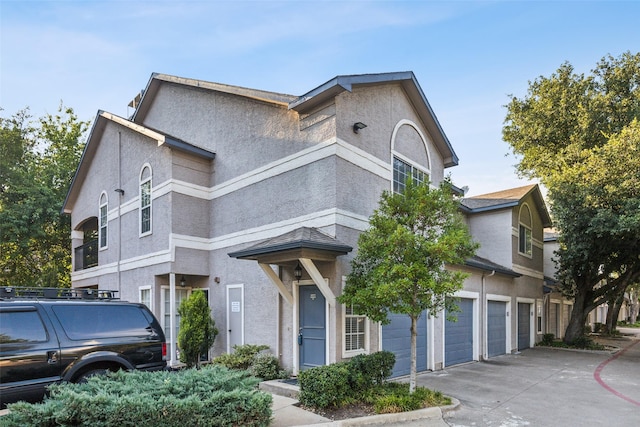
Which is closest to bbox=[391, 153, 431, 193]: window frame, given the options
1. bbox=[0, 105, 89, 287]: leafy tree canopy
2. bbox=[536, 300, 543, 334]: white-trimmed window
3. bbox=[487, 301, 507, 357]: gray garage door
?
bbox=[487, 301, 507, 357]: gray garage door

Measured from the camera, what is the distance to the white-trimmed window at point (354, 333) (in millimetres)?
9445

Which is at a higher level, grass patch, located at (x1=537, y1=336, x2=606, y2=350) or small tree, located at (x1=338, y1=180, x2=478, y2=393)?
small tree, located at (x1=338, y1=180, x2=478, y2=393)

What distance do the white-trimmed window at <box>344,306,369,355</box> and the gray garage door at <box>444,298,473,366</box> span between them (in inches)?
167

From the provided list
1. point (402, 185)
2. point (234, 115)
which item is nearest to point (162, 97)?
point (234, 115)

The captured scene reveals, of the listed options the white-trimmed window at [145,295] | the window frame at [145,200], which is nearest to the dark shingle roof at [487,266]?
the white-trimmed window at [145,295]

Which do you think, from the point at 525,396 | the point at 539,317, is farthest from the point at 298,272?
the point at 539,317

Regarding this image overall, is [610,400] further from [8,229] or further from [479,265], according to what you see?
[8,229]

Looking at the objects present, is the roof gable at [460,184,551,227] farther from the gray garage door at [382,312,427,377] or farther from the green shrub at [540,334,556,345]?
the gray garage door at [382,312,427,377]

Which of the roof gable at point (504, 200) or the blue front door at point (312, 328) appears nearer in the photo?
the blue front door at point (312, 328)

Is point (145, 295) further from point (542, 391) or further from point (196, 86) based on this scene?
point (542, 391)

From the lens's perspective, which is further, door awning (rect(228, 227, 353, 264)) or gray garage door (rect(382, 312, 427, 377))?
gray garage door (rect(382, 312, 427, 377))

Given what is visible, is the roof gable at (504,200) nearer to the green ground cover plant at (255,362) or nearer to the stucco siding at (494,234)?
the stucco siding at (494,234)

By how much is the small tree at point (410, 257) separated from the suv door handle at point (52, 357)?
4.99m

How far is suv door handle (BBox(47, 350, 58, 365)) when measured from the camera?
6820mm
